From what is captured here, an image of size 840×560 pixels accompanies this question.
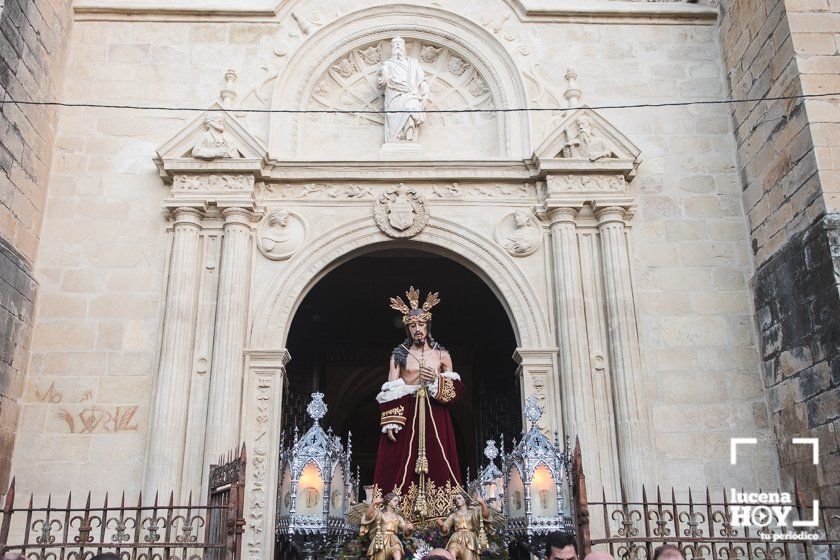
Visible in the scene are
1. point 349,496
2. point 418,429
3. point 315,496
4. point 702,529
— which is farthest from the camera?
point 418,429

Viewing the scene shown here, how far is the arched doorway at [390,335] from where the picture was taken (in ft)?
42.1

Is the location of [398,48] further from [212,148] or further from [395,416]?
[395,416]

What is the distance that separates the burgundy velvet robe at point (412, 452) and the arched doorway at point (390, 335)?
129 inches

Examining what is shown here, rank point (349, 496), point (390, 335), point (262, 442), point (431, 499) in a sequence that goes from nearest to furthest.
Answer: point (431, 499) → point (349, 496) → point (262, 442) → point (390, 335)

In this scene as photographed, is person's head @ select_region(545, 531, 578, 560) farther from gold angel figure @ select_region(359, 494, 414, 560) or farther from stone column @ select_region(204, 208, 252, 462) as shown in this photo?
stone column @ select_region(204, 208, 252, 462)

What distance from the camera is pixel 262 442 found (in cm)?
881

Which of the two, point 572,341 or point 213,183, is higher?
point 213,183

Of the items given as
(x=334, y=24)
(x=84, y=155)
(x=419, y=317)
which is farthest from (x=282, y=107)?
(x=419, y=317)

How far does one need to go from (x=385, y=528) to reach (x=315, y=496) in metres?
0.91

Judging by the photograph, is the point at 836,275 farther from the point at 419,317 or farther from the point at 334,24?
the point at 334,24

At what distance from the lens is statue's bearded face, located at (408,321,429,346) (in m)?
9.02

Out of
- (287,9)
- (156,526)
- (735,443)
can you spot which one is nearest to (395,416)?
(156,526)

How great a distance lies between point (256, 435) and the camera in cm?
883

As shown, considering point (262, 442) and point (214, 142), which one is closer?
point (262, 442)
